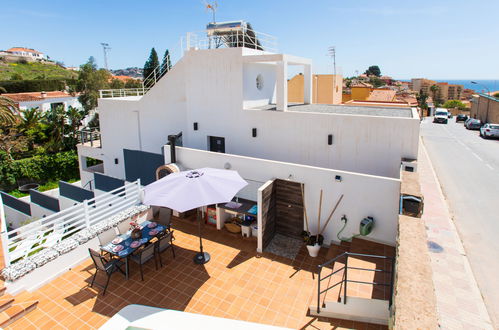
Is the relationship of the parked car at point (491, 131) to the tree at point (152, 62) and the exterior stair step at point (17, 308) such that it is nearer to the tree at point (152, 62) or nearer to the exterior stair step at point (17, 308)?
the exterior stair step at point (17, 308)

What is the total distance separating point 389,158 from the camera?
11.0m

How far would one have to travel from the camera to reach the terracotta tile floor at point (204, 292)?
7148mm

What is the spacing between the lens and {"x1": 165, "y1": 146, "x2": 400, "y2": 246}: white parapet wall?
888 cm

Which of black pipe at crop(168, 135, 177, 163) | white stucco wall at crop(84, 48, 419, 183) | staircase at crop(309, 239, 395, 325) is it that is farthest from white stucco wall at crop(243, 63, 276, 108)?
staircase at crop(309, 239, 395, 325)

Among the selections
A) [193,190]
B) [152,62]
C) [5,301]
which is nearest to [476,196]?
[193,190]

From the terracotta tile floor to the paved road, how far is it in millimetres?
5196

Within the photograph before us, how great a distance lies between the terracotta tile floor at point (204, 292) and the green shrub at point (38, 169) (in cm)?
2606

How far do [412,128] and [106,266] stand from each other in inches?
413

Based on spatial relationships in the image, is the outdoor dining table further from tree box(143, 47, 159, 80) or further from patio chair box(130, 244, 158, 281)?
tree box(143, 47, 159, 80)

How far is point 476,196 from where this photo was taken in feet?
54.8

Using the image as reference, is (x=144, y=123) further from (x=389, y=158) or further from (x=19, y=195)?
(x=19, y=195)

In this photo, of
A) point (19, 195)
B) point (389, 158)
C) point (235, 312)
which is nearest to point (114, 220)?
point (235, 312)

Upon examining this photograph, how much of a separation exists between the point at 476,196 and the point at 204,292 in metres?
16.3

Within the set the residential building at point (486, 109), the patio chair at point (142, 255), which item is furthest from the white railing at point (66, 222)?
the residential building at point (486, 109)
